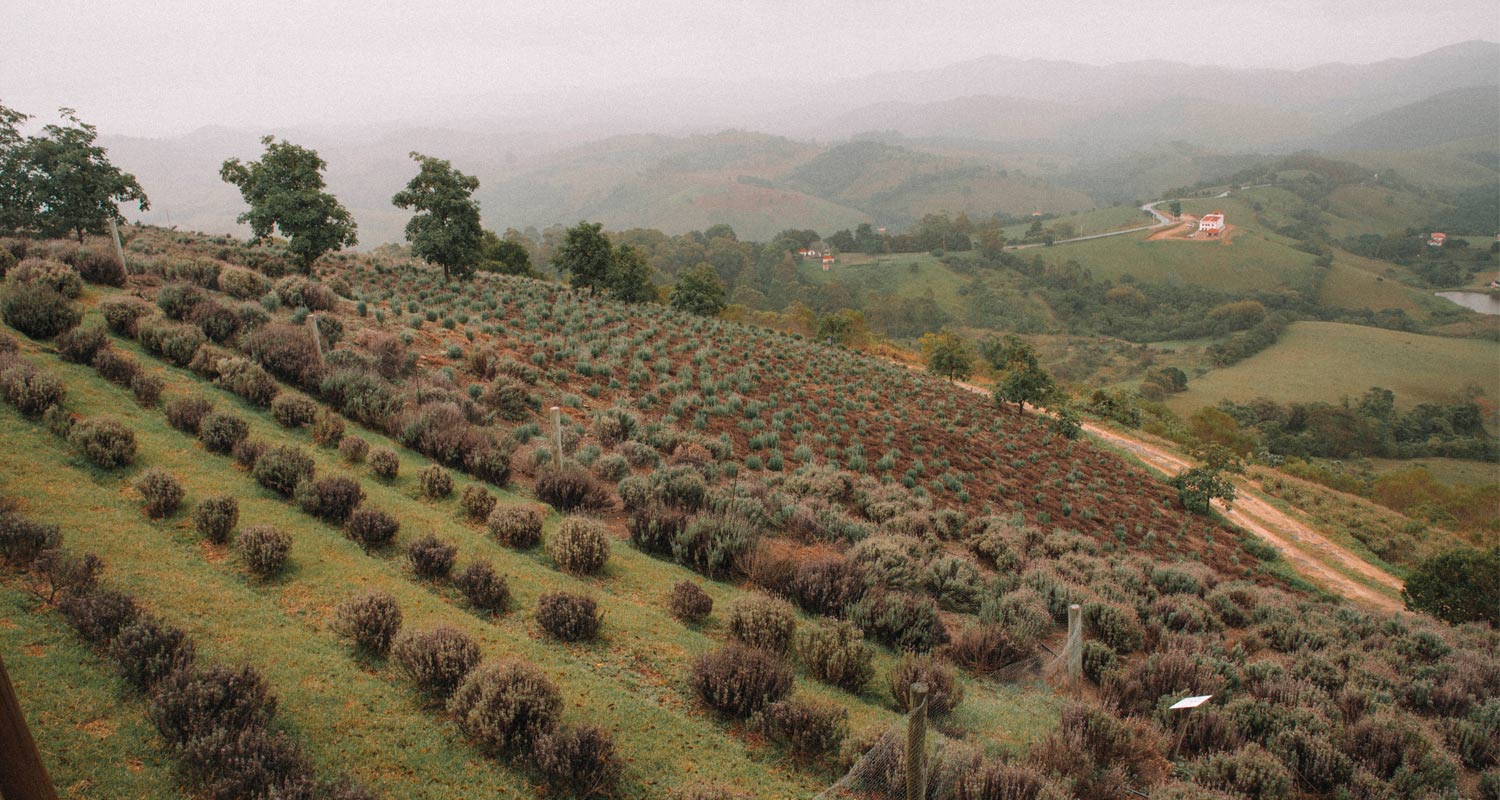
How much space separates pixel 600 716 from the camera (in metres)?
5.17

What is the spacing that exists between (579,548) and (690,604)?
162 centimetres

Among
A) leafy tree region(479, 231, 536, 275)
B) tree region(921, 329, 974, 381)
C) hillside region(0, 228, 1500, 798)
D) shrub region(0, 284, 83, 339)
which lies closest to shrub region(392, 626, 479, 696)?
hillside region(0, 228, 1500, 798)

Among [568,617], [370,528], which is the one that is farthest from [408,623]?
[370,528]

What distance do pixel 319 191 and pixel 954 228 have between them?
520 ft

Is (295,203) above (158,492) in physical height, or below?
above

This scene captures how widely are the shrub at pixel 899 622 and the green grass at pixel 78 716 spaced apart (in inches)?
235

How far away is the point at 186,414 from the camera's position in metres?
8.98

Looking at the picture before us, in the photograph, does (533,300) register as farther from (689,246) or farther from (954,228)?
(954,228)

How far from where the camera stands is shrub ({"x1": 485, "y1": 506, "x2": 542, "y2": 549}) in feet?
26.4

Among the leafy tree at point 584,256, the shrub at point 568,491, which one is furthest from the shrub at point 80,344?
the leafy tree at point 584,256

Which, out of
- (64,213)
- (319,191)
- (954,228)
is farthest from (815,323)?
(954,228)

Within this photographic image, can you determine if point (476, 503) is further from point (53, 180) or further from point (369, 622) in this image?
point (53, 180)

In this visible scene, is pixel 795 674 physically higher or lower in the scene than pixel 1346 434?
higher

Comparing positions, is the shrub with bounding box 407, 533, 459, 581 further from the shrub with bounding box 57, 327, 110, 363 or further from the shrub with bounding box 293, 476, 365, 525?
the shrub with bounding box 57, 327, 110, 363
